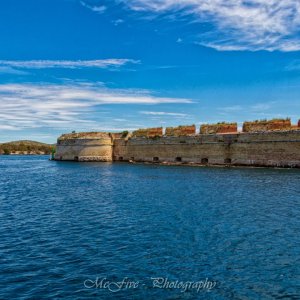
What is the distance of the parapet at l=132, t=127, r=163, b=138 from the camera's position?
4153 centimetres

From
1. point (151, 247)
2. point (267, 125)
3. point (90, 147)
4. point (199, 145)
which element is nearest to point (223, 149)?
point (199, 145)

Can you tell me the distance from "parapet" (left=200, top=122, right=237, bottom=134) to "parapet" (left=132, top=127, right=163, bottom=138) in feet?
19.1

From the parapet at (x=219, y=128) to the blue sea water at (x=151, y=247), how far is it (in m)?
20.7

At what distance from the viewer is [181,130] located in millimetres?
39375

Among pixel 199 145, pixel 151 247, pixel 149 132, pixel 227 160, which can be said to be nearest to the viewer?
pixel 151 247

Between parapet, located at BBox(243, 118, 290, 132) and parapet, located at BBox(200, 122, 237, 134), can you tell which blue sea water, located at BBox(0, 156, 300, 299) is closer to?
parapet, located at BBox(243, 118, 290, 132)

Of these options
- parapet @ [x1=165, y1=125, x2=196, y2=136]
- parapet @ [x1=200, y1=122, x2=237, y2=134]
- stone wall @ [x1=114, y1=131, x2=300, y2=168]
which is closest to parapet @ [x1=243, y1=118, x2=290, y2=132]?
stone wall @ [x1=114, y1=131, x2=300, y2=168]

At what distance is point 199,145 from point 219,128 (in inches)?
102

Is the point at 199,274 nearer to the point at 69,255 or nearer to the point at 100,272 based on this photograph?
the point at 100,272

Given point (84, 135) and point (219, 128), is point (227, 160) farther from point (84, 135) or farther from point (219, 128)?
point (84, 135)

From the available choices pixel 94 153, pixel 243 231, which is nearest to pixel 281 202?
pixel 243 231

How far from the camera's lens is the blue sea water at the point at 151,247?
6285 millimetres

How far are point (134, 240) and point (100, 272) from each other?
6.91ft

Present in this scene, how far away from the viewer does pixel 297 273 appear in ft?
22.3
